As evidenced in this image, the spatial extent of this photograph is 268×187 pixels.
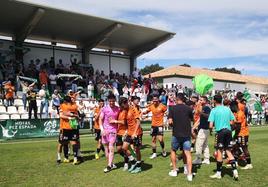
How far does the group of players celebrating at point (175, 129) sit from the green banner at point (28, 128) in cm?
786

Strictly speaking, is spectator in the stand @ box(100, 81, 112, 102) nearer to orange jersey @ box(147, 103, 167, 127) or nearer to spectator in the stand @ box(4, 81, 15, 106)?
spectator in the stand @ box(4, 81, 15, 106)

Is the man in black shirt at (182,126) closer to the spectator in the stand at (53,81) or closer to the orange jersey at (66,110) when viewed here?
the orange jersey at (66,110)

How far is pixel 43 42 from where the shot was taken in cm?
3244

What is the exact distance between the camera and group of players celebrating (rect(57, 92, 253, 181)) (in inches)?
370

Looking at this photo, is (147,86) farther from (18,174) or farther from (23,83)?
(18,174)

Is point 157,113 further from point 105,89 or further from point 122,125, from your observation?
point 105,89

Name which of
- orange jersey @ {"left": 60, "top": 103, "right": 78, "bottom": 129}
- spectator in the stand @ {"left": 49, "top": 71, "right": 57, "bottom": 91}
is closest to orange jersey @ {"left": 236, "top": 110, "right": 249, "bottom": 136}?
orange jersey @ {"left": 60, "top": 103, "right": 78, "bottom": 129}

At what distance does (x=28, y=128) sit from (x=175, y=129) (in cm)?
1233

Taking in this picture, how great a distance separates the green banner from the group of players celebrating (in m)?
7.86

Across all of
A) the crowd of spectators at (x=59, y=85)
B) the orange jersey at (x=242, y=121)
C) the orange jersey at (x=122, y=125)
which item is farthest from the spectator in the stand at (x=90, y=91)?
the orange jersey at (x=242, y=121)

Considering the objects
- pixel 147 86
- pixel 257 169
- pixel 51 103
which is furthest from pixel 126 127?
pixel 147 86

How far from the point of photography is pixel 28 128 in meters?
19.8

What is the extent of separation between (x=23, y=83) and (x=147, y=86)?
11.9 metres

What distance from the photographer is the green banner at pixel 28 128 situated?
18.9 metres
